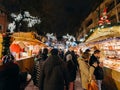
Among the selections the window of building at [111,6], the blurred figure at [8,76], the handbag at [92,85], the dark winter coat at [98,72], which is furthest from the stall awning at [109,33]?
the window of building at [111,6]

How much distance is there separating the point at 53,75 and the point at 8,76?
1.21 m

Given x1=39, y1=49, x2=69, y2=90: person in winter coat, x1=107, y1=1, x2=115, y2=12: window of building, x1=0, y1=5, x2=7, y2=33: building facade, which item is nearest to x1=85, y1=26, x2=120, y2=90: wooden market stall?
x1=39, y1=49, x2=69, y2=90: person in winter coat

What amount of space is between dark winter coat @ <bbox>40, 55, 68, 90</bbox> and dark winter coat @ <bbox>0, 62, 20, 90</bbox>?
850mm

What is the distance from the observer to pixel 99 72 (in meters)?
8.91

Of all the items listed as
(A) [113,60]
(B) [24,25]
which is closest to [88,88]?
(A) [113,60]

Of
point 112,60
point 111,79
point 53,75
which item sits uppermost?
point 112,60

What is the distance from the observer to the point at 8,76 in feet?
18.5

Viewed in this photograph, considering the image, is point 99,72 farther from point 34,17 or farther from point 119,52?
point 34,17

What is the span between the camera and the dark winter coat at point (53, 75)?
245 inches

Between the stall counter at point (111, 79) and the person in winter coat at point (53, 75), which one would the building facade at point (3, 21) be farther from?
the person in winter coat at point (53, 75)

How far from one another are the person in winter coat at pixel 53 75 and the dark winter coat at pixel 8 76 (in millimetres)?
846

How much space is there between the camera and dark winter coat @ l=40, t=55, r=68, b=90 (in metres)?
6.23

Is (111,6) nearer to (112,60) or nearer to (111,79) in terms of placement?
Result: (112,60)

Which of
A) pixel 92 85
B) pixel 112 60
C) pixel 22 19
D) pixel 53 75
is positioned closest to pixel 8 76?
pixel 53 75
